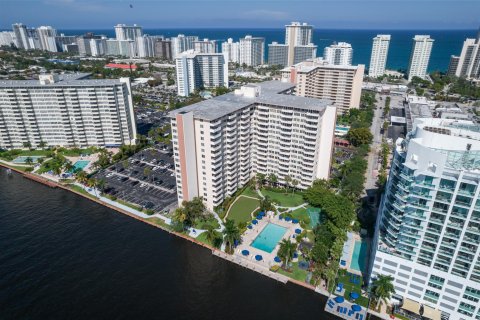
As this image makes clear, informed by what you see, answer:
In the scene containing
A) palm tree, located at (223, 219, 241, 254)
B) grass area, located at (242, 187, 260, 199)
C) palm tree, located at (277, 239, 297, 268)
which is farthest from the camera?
grass area, located at (242, 187, 260, 199)

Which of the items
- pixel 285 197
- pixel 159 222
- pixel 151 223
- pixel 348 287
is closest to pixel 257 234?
pixel 285 197

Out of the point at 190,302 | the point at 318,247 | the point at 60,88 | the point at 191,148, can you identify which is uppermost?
the point at 60,88

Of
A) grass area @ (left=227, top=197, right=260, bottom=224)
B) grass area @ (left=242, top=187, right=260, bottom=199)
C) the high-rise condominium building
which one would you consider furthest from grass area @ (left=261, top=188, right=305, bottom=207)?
the high-rise condominium building

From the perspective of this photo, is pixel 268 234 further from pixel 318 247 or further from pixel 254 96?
pixel 254 96

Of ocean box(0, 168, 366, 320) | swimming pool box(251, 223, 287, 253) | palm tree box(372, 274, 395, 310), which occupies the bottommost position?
ocean box(0, 168, 366, 320)

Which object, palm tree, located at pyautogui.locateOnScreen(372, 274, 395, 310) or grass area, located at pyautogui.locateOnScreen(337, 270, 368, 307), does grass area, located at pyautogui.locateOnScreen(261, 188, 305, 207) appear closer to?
grass area, located at pyautogui.locateOnScreen(337, 270, 368, 307)

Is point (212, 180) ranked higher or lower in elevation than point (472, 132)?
lower

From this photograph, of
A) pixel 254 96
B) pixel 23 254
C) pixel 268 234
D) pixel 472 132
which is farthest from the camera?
pixel 254 96

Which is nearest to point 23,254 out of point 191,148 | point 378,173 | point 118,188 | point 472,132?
point 118,188
